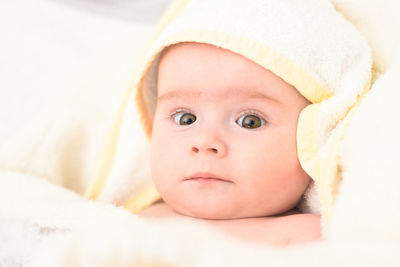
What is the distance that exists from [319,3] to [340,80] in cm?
17

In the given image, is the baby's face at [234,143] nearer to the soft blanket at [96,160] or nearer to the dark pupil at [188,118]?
the dark pupil at [188,118]

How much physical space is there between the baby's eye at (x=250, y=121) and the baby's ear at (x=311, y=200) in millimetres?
141

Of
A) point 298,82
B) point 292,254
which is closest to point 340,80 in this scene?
point 298,82

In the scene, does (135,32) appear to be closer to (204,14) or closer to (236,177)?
(204,14)

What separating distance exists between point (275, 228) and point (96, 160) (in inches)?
22.3

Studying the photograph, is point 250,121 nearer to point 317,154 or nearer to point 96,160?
point 317,154

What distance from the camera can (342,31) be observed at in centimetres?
99

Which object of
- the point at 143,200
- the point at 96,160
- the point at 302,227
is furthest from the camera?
the point at 96,160

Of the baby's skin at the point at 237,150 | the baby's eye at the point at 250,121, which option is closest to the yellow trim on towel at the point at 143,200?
the baby's skin at the point at 237,150

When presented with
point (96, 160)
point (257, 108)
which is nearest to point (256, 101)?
point (257, 108)

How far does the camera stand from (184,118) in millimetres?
1014

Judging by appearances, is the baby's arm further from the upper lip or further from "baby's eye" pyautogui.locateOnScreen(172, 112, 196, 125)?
"baby's eye" pyautogui.locateOnScreen(172, 112, 196, 125)

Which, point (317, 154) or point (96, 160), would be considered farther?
point (96, 160)

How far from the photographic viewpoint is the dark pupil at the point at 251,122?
95cm
